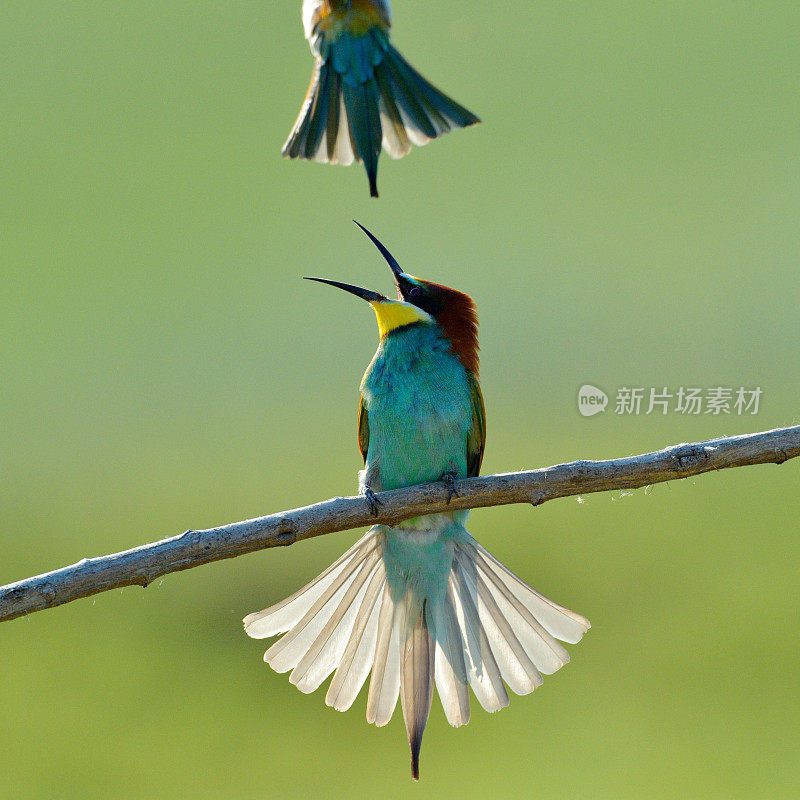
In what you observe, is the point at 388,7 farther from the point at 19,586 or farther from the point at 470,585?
the point at 470,585

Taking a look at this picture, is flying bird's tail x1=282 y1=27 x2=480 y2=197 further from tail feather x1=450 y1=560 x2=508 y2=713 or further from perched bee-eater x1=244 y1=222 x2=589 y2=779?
tail feather x1=450 y1=560 x2=508 y2=713

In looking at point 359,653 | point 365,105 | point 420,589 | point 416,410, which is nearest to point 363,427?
point 416,410

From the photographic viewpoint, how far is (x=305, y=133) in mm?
1108

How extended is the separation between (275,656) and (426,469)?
1.41 ft

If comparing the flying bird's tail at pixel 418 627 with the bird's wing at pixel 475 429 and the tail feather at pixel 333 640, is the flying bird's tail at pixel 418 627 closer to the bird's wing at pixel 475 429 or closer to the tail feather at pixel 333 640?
the tail feather at pixel 333 640

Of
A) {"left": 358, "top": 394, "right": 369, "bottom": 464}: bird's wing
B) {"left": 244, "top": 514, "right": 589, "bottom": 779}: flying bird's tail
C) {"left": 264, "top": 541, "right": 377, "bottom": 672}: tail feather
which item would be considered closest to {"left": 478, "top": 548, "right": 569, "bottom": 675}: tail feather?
{"left": 244, "top": 514, "right": 589, "bottom": 779}: flying bird's tail

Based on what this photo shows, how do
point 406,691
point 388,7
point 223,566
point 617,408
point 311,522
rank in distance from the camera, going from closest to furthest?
point 388,7, point 311,522, point 406,691, point 617,408, point 223,566

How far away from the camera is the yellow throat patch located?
6.07 ft

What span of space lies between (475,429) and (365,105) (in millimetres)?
866

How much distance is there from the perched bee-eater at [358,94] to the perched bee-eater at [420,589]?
0.57m

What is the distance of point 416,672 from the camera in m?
1.72

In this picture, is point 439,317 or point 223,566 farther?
point 223,566

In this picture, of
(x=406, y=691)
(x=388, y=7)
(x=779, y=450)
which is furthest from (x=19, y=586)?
(x=779, y=450)

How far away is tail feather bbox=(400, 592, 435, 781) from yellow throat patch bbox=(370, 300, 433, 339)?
52cm
